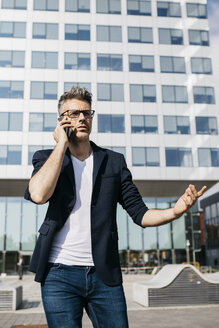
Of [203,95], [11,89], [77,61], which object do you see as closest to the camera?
[11,89]

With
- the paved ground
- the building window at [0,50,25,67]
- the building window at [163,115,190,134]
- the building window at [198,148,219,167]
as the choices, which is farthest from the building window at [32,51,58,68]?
the paved ground

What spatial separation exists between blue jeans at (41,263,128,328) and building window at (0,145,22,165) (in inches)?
1170

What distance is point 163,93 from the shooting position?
34125 millimetres

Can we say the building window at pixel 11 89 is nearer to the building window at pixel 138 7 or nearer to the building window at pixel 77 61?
the building window at pixel 77 61

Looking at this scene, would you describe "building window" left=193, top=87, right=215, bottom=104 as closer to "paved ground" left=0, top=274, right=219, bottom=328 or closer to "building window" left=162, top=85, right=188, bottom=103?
"building window" left=162, top=85, right=188, bottom=103

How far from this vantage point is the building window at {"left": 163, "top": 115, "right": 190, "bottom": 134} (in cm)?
3325

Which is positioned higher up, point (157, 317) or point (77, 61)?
point (77, 61)

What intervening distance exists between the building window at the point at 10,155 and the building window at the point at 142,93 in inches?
441

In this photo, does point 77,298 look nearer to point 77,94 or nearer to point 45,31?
point 77,94

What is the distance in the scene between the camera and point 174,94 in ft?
112

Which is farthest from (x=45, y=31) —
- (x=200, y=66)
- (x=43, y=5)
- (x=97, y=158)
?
(x=97, y=158)

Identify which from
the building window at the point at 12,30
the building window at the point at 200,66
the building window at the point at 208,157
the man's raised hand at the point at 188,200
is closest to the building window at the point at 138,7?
the building window at the point at 200,66

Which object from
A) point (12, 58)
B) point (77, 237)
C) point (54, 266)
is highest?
point (12, 58)

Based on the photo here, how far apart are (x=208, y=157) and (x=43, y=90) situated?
617 inches
